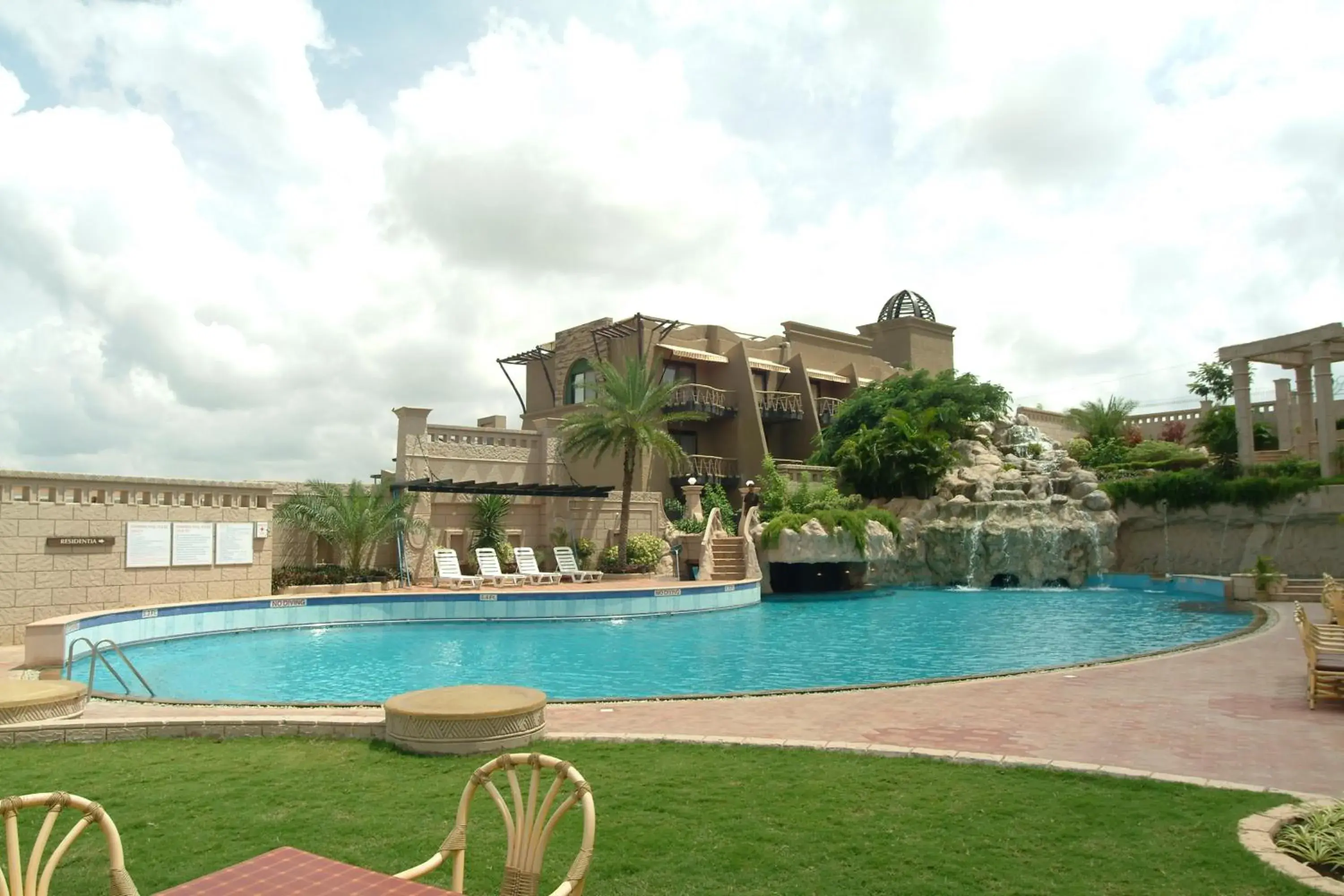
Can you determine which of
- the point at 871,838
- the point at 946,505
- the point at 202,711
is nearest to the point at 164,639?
the point at 202,711

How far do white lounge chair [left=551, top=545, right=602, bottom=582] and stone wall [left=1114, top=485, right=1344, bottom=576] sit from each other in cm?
1851

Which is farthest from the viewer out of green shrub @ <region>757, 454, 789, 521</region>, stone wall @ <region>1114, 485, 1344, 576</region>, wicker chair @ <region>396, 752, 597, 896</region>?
green shrub @ <region>757, 454, 789, 521</region>

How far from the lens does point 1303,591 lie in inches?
813

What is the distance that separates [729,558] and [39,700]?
2062 centimetres

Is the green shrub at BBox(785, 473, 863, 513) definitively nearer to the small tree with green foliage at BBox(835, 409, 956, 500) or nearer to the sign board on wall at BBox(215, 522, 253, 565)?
the small tree with green foliage at BBox(835, 409, 956, 500)

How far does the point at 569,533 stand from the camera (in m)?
27.9

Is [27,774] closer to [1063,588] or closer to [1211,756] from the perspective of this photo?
[1211,756]

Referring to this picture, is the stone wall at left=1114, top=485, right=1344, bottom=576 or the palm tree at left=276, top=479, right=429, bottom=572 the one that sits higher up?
the palm tree at left=276, top=479, right=429, bottom=572

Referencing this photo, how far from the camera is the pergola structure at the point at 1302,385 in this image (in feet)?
92.9

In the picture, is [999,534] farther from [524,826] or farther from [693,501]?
[524,826]

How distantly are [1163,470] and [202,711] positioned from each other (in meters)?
34.1

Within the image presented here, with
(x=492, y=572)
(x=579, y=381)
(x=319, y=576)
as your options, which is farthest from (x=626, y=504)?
(x=579, y=381)

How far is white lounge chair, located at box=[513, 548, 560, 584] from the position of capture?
24.6 metres

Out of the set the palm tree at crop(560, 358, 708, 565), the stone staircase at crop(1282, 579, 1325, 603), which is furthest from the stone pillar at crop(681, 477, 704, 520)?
the stone staircase at crop(1282, 579, 1325, 603)
